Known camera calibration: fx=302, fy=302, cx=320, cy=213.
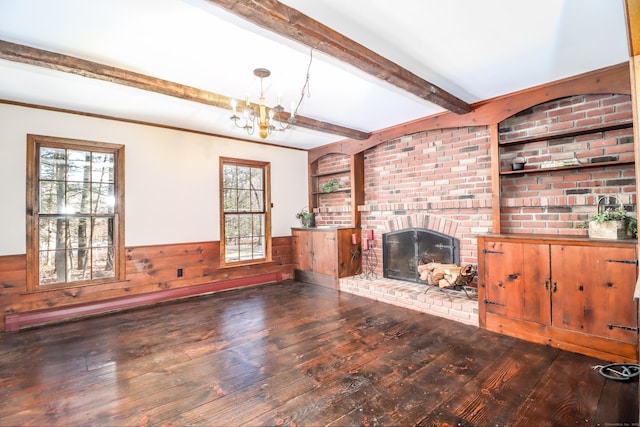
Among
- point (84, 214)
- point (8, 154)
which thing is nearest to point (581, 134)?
point (84, 214)

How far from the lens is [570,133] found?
306 centimetres

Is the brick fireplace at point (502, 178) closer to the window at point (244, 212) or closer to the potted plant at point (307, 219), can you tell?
the potted plant at point (307, 219)

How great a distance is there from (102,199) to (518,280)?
5018 millimetres

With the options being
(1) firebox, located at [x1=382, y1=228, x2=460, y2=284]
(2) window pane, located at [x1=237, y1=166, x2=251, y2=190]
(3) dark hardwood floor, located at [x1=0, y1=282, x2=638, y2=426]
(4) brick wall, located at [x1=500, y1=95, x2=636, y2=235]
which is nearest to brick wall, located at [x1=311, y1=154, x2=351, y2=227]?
(1) firebox, located at [x1=382, y1=228, x2=460, y2=284]

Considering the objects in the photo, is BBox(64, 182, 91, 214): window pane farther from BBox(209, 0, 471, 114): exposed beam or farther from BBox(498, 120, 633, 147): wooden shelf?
BBox(498, 120, 633, 147): wooden shelf

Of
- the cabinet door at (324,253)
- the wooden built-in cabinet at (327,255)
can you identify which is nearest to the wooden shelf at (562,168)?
the wooden built-in cabinet at (327,255)

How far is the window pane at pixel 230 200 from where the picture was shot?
5117 mm

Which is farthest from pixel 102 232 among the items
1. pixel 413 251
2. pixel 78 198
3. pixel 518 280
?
pixel 518 280

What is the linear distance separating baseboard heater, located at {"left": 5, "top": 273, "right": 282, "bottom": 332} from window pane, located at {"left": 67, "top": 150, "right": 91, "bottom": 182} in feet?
5.29

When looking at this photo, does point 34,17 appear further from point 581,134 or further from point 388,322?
point 581,134

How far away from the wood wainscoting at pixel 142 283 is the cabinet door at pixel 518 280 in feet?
11.6

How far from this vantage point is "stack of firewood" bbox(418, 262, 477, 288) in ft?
11.7

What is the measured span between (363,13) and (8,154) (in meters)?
4.10

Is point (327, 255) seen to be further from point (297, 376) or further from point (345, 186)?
point (297, 376)
